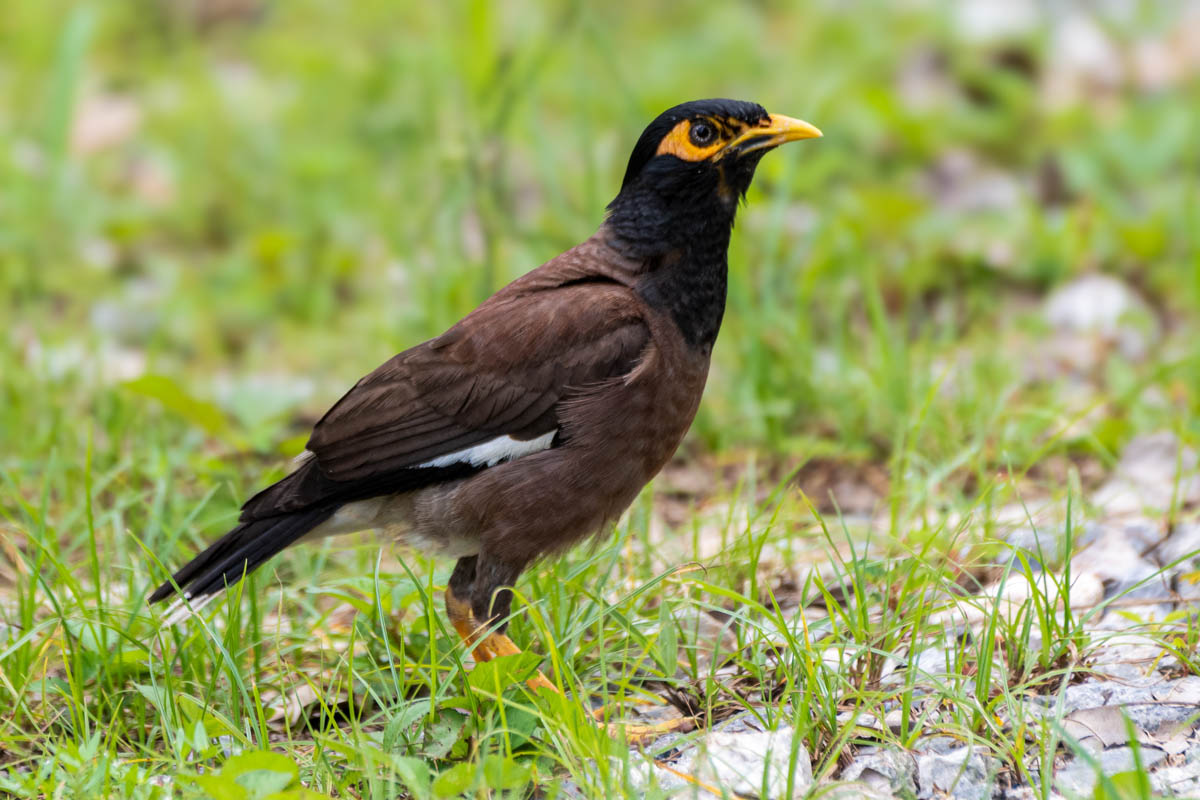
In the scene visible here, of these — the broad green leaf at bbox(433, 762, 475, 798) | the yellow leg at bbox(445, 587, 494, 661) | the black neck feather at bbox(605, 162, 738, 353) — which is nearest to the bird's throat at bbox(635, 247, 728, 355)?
the black neck feather at bbox(605, 162, 738, 353)

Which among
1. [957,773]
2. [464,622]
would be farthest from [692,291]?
[957,773]

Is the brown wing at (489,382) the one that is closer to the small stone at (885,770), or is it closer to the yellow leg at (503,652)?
the yellow leg at (503,652)

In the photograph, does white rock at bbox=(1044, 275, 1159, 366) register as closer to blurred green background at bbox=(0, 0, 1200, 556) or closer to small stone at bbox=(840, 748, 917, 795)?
blurred green background at bbox=(0, 0, 1200, 556)

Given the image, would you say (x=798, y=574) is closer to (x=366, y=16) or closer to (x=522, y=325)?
(x=522, y=325)

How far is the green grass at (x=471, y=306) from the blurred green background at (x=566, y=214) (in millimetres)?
28

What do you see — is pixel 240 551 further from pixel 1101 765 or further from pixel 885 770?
pixel 1101 765

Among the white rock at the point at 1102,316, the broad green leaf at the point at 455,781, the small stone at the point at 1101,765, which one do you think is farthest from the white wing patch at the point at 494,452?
the white rock at the point at 1102,316

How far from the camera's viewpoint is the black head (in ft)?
12.7

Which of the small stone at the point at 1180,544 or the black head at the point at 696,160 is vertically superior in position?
the black head at the point at 696,160

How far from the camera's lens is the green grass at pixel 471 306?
3184mm

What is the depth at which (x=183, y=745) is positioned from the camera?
9.96ft

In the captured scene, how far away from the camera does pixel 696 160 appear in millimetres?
3857

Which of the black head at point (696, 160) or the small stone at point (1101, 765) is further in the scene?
the black head at point (696, 160)

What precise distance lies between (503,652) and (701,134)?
1.53m
